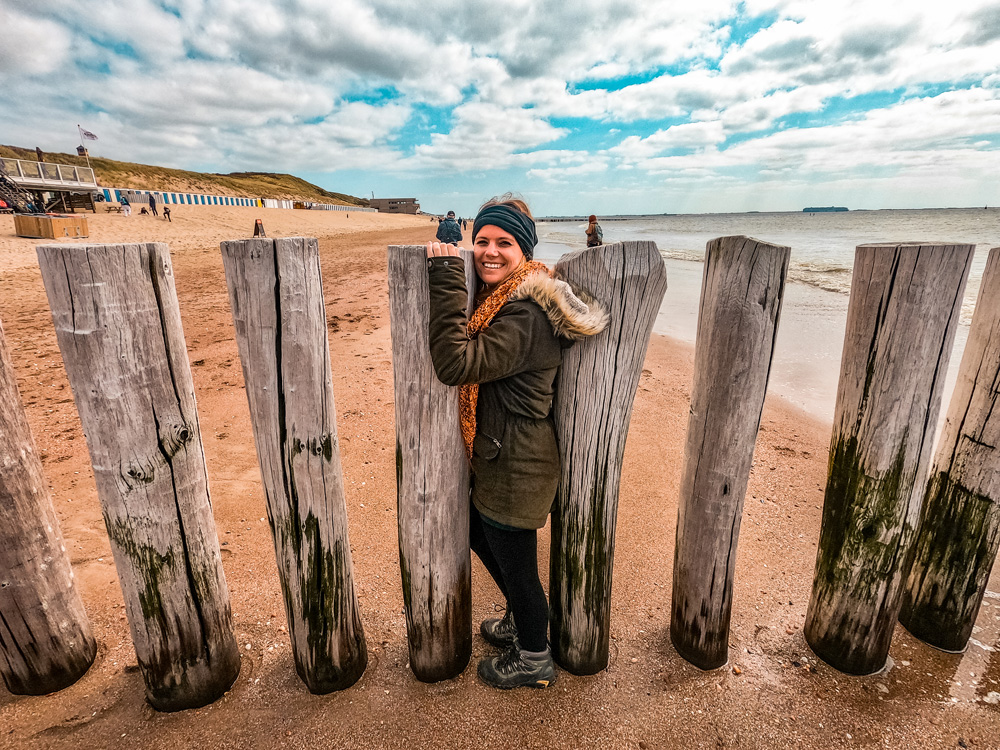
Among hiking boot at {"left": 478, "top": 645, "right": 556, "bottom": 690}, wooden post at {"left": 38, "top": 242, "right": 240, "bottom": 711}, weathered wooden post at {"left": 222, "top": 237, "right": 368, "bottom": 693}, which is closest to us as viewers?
wooden post at {"left": 38, "top": 242, "right": 240, "bottom": 711}

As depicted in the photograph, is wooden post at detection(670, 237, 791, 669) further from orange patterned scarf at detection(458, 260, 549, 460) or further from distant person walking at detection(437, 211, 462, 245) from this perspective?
distant person walking at detection(437, 211, 462, 245)

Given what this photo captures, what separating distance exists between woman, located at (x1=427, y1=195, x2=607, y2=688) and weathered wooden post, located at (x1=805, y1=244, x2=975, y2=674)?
107 cm

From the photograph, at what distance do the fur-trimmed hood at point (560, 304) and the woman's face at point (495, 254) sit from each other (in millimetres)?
222

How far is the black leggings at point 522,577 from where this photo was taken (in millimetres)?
2002

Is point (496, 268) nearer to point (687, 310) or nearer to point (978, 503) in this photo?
point (978, 503)

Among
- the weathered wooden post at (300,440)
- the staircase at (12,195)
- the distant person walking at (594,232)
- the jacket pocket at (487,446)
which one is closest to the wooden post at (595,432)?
the jacket pocket at (487,446)

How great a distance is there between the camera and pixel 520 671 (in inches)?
84.5

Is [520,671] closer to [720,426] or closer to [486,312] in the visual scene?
A: [720,426]

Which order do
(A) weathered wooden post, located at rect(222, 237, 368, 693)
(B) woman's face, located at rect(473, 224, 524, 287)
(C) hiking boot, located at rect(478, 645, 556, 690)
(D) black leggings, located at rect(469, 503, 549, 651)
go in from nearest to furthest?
(A) weathered wooden post, located at rect(222, 237, 368, 693)
(B) woman's face, located at rect(473, 224, 524, 287)
(D) black leggings, located at rect(469, 503, 549, 651)
(C) hiking boot, located at rect(478, 645, 556, 690)

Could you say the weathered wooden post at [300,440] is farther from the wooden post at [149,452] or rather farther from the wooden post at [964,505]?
the wooden post at [964,505]

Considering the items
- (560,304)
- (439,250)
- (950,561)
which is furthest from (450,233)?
(950,561)

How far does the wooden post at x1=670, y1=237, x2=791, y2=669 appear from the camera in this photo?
181 cm

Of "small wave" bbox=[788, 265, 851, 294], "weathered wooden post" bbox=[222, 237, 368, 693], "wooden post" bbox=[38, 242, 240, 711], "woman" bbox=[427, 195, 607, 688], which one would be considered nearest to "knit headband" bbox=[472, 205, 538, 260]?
"woman" bbox=[427, 195, 607, 688]

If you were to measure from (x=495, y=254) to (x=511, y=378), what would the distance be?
0.49m
